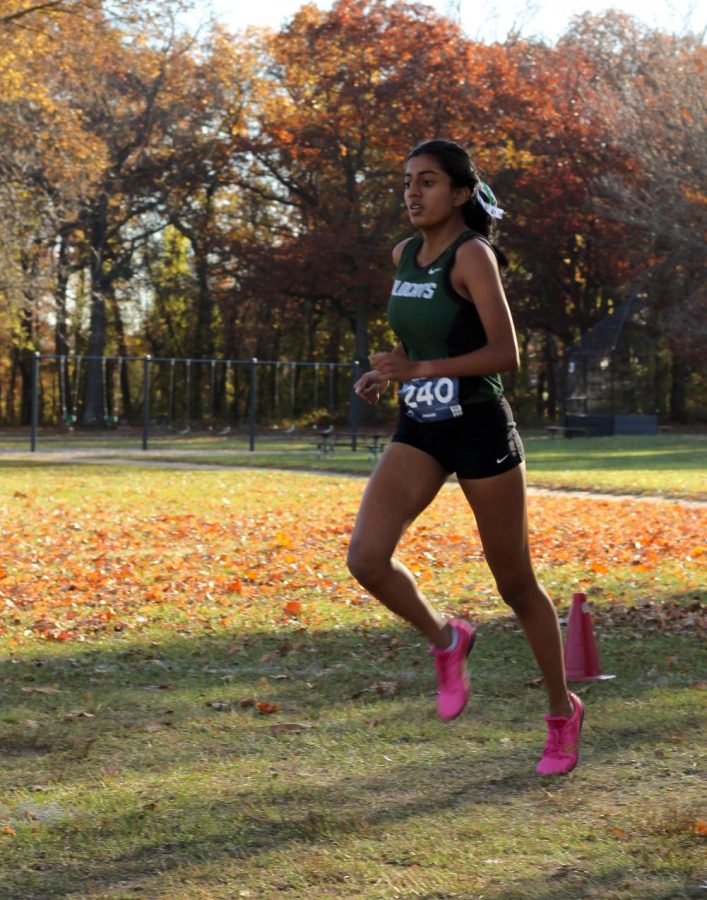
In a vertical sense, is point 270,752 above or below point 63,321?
below

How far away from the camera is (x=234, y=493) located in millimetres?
19484

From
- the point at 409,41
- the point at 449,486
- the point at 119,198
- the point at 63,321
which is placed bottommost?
the point at 449,486

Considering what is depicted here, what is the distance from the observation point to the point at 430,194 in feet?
17.1

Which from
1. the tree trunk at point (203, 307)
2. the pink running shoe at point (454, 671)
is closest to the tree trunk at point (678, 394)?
the tree trunk at point (203, 307)

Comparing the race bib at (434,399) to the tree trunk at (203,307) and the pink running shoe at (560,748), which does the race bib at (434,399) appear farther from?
the tree trunk at (203,307)

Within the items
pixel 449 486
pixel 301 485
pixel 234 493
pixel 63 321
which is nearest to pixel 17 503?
pixel 234 493

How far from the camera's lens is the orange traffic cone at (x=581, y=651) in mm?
7285

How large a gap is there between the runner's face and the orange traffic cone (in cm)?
278

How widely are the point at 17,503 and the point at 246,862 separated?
13.6 m

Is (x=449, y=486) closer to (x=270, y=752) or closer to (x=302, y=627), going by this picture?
(x=302, y=627)

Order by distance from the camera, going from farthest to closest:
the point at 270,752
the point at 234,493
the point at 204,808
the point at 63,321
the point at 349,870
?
the point at 63,321
the point at 234,493
the point at 270,752
the point at 204,808
the point at 349,870

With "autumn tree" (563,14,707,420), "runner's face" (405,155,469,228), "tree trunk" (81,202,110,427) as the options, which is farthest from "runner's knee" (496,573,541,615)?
"tree trunk" (81,202,110,427)

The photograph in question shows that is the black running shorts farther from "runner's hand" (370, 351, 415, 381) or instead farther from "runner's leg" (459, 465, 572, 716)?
"runner's hand" (370, 351, 415, 381)

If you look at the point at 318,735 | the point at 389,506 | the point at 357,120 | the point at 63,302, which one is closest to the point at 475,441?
the point at 389,506
